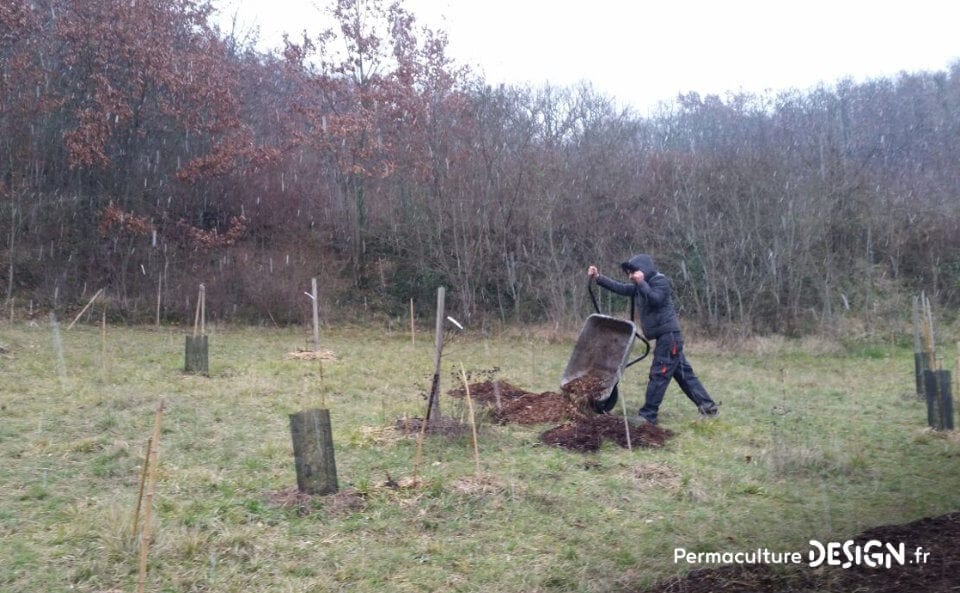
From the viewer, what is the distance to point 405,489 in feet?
19.2

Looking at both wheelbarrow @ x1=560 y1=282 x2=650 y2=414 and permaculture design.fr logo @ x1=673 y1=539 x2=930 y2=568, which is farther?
wheelbarrow @ x1=560 y1=282 x2=650 y2=414

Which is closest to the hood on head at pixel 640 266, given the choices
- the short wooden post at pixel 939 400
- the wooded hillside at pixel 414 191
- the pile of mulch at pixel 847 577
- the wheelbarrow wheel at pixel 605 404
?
the wheelbarrow wheel at pixel 605 404

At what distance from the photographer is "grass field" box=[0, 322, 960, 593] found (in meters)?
4.57

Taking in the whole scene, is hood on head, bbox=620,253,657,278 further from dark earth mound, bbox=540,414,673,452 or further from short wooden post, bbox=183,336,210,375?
short wooden post, bbox=183,336,210,375

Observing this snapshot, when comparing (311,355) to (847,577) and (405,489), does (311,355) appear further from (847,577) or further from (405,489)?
(847,577)

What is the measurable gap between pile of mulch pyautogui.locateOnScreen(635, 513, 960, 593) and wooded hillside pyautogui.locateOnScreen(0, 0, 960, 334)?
16413 mm

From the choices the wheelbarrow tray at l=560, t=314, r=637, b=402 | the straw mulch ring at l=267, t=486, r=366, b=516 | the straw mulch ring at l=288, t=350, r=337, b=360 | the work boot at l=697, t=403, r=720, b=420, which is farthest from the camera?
the straw mulch ring at l=288, t=350, r=337, b=360

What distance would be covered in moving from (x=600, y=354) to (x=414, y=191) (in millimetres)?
14304

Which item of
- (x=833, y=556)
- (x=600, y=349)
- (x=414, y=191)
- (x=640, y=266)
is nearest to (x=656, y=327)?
(x=640, y=266)

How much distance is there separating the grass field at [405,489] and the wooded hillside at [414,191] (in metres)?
9.99

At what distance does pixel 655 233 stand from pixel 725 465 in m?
16.0

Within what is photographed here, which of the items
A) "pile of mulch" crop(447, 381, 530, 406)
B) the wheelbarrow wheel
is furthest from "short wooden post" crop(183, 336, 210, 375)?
the wheelbarrow wheel

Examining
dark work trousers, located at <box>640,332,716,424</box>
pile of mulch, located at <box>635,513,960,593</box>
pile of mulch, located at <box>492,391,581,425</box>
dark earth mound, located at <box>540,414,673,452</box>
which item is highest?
dark work trousers, located at <box>640,332,716,424</box>

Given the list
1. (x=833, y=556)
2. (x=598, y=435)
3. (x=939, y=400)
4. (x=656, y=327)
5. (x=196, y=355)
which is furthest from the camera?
(x=196, y=355)
